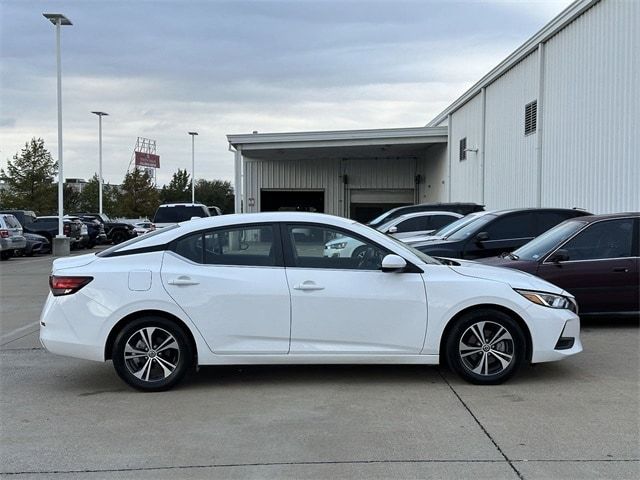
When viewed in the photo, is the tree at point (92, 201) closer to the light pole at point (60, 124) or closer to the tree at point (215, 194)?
the tree at point (215, 194)

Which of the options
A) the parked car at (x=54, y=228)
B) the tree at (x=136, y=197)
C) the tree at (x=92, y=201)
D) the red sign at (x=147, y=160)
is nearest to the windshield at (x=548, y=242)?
the parked car at (x=54, y=228)

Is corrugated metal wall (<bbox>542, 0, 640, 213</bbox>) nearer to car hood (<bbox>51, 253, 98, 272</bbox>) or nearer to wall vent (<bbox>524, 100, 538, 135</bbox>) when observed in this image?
wall vent (<bbox>524, 100, 538, 135</bbox>)

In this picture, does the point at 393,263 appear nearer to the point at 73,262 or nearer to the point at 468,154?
the point at 73,262

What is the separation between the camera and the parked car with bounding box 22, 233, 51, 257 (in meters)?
25.7

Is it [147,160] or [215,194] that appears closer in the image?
[147,160]

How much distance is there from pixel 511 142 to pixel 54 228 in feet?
67.6

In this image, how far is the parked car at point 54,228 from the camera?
29.2 meters

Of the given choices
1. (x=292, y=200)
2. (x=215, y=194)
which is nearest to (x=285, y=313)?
(x=292, y=200)

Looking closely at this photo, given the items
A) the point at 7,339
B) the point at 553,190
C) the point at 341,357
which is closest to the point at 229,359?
the point at 341,357

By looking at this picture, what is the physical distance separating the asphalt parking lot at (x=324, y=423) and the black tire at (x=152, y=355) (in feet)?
0.47

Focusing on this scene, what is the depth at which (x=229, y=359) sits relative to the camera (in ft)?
19.0

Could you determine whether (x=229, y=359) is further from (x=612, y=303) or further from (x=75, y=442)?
(x=612, y=303)

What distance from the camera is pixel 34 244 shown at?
26.0 m

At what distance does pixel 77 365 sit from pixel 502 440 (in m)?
4.51
